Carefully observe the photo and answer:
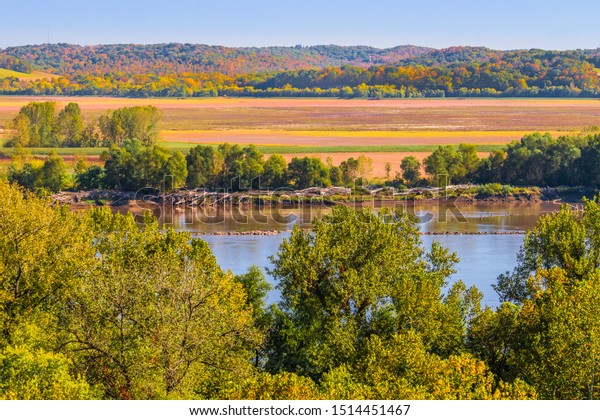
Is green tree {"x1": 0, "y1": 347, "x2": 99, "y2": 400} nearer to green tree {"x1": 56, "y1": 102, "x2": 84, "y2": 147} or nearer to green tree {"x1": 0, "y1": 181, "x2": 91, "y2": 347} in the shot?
green tree {"x1": 0, "y1": 181, "x2": 91, "y2": 347}

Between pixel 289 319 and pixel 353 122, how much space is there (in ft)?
205

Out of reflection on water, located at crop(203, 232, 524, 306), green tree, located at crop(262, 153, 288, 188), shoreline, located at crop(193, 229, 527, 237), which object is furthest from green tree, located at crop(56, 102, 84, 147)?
reflection on water, located at crop(203, 232, 524, 306)

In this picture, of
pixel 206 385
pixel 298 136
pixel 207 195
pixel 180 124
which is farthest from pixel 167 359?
pixel 180 124

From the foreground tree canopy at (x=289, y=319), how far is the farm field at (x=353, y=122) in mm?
29956

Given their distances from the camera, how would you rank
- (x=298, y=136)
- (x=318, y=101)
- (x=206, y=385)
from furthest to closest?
(x=318, y=101)
(x=298, y=136)
(x=206, y=385)

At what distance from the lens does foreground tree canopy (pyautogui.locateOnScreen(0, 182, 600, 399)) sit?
46.7 feet

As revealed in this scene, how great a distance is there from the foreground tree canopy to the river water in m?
4.31

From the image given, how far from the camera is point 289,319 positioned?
59.2ft

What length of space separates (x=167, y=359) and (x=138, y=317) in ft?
3.59

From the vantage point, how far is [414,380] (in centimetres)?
1435

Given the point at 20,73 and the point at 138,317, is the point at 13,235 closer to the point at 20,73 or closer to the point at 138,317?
the point at 138,317

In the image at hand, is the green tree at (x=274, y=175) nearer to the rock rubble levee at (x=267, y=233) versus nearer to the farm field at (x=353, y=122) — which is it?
the farm field at (x=353, y=122)

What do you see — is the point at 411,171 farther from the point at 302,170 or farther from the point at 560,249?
the point at 560,249

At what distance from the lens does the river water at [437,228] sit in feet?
92.8
